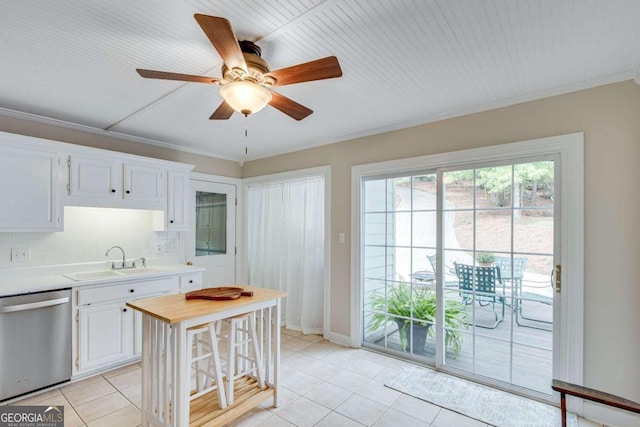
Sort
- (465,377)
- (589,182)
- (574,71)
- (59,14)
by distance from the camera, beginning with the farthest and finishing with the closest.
→ 1. (465,377)
2. (589,182)
3. (574,71)
4. (59,14)

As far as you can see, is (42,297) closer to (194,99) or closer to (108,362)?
(108,362)

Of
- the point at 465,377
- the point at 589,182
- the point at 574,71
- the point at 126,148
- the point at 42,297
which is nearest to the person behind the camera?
the point at 574,71

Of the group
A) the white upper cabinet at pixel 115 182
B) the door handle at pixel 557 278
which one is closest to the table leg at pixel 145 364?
the white upper cabinet at pixel 115 182

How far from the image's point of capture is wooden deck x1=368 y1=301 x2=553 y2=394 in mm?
2523

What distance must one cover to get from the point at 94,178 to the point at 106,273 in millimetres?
995

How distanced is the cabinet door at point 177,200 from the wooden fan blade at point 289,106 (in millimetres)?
2216

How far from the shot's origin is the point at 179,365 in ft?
6.03

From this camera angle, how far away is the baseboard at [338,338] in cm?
362

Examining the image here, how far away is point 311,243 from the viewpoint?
4078 millimetres

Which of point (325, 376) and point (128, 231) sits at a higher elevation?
point (128, 231)

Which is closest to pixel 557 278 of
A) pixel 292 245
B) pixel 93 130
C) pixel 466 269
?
pixel 466 269

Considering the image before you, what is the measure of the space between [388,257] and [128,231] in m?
2.94

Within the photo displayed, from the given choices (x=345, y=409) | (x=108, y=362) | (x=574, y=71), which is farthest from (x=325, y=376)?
(x=574, y=71)

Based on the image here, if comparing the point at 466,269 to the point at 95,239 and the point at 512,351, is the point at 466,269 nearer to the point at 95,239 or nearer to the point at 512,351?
the point at 512,351
